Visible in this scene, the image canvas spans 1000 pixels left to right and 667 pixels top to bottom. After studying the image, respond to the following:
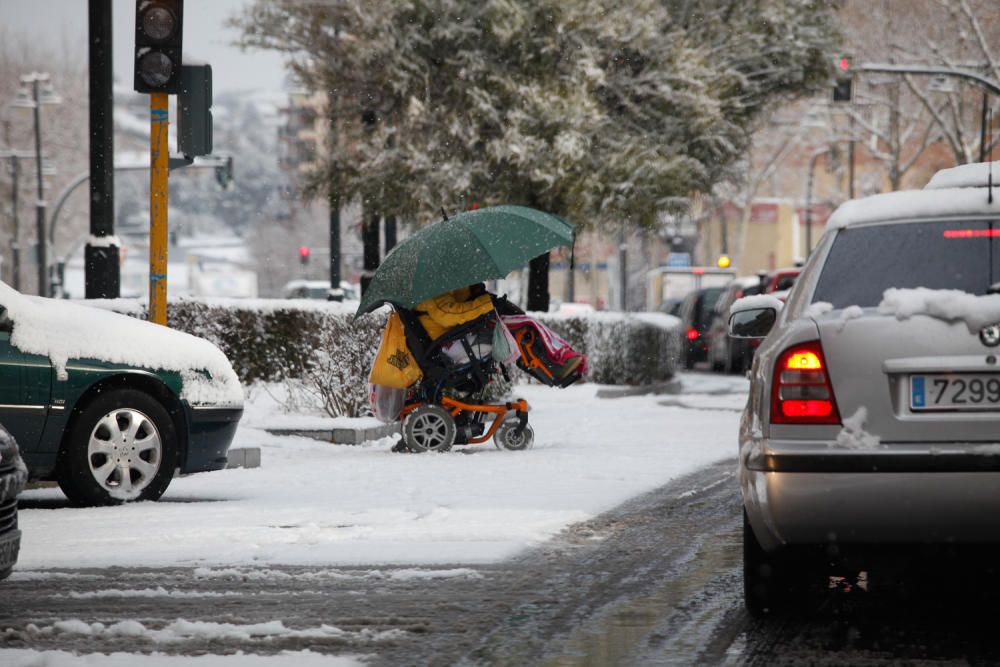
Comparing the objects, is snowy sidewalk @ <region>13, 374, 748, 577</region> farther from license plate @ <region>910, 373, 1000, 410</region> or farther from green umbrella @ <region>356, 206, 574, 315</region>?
license plate @ <region>910, 373, 1000, 410</region>

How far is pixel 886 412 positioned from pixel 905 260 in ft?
2.35

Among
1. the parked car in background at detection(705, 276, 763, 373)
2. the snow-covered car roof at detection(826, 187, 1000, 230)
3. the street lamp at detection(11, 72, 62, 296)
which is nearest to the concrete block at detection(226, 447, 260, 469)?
the snow-covered car roof at detection(826, 187, 1000, 230)

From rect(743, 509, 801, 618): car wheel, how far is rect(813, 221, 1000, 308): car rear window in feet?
3.36

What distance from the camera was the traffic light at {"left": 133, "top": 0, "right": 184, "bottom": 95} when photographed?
1233 cm

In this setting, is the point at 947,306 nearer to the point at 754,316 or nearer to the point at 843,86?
the point at 754,316

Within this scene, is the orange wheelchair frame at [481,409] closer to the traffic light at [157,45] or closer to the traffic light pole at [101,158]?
the traffic light pole at [101,158]

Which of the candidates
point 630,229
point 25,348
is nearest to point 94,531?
point 25,348

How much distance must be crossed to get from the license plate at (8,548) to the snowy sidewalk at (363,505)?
3.78 feet

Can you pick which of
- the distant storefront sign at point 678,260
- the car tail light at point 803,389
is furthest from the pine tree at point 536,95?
the distant storefront sign at point 678,260

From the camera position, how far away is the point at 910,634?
6129mm

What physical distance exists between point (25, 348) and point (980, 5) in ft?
129

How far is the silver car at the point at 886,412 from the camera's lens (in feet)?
18.3

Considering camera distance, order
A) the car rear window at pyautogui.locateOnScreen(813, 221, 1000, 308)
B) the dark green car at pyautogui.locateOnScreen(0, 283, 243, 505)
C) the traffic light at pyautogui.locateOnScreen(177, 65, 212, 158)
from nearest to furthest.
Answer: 1. the car rear window at pyautogui.locateOnScreen(813, 221, 1000, 308)
2. the dark green car at pyautogui.locateOnScreen(0, 283, 243, 505)
3. the traffic light at pyautogui.locateOnScreen(177, 65, 212, 158)

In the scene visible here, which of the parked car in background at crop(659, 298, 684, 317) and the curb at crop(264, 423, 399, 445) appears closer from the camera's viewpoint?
the curb at crop(264, 423, 399, 445)
